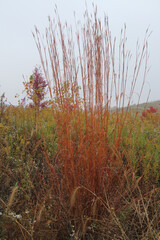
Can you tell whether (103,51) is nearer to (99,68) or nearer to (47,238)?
(99,68)

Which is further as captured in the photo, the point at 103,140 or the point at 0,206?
the point at 0,206

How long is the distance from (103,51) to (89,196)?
4.09 ft

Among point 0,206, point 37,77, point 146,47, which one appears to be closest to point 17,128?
point 0,206

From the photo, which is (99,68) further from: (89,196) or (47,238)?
(47,238)

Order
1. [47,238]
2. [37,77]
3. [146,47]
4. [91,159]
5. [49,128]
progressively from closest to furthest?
[47,238]
[91,159]
[146,47]
[49,128]
[37,77]

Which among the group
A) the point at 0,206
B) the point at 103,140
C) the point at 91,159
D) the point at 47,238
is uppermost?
the point at 103,140

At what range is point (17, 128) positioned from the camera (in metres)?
3.45

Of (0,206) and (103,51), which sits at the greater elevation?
(103,51)

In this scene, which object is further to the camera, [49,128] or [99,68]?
[49,128]

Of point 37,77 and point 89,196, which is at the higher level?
point 37,77

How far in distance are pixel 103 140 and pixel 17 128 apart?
2.10 meters

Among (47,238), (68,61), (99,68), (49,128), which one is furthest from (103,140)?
(49,128)

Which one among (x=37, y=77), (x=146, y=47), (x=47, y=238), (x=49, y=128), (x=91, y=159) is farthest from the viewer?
(x=37, y=77)

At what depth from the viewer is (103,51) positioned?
1.78 meters
